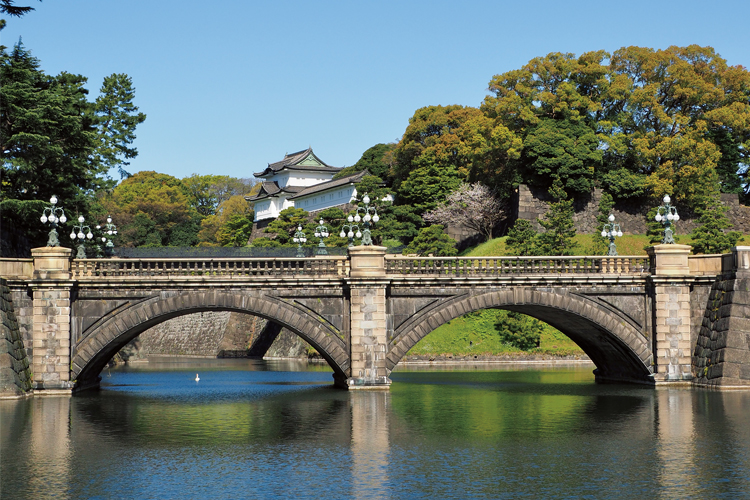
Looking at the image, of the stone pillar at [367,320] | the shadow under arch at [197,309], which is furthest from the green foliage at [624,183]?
the shadow under arch at [197,309]

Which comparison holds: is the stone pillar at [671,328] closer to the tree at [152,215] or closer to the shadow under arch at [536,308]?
the shadow under arch at [536,308]

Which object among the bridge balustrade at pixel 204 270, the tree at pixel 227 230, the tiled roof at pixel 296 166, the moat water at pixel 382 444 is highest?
the tiled roof at pixel 296 166

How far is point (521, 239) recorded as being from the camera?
234ft

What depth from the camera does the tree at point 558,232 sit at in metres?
68.2

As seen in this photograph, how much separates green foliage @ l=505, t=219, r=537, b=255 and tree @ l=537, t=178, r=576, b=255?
0.88m

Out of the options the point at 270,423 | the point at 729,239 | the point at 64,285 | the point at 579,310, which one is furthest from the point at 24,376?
the point at 729,239

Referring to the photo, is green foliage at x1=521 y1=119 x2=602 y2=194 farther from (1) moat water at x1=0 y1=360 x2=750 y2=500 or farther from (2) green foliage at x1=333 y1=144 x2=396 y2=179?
(1) moat water at x1=0 y1=360 x2=750 y2=500

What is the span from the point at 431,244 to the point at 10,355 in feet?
140

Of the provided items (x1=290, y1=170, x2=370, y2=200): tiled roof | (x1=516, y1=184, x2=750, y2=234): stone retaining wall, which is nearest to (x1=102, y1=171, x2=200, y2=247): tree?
(x1=290, y1=170, x2=370, y2=200): tiled roof

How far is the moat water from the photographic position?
21.1 m

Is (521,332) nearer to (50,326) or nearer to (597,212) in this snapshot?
(597,212)

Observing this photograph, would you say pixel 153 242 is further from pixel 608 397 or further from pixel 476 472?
pixel 476 472

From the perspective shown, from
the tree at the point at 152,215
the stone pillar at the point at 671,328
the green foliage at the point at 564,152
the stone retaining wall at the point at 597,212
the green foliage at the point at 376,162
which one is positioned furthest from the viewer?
the tree at the point at 152,215

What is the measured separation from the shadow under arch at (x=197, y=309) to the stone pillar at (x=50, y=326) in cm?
65
